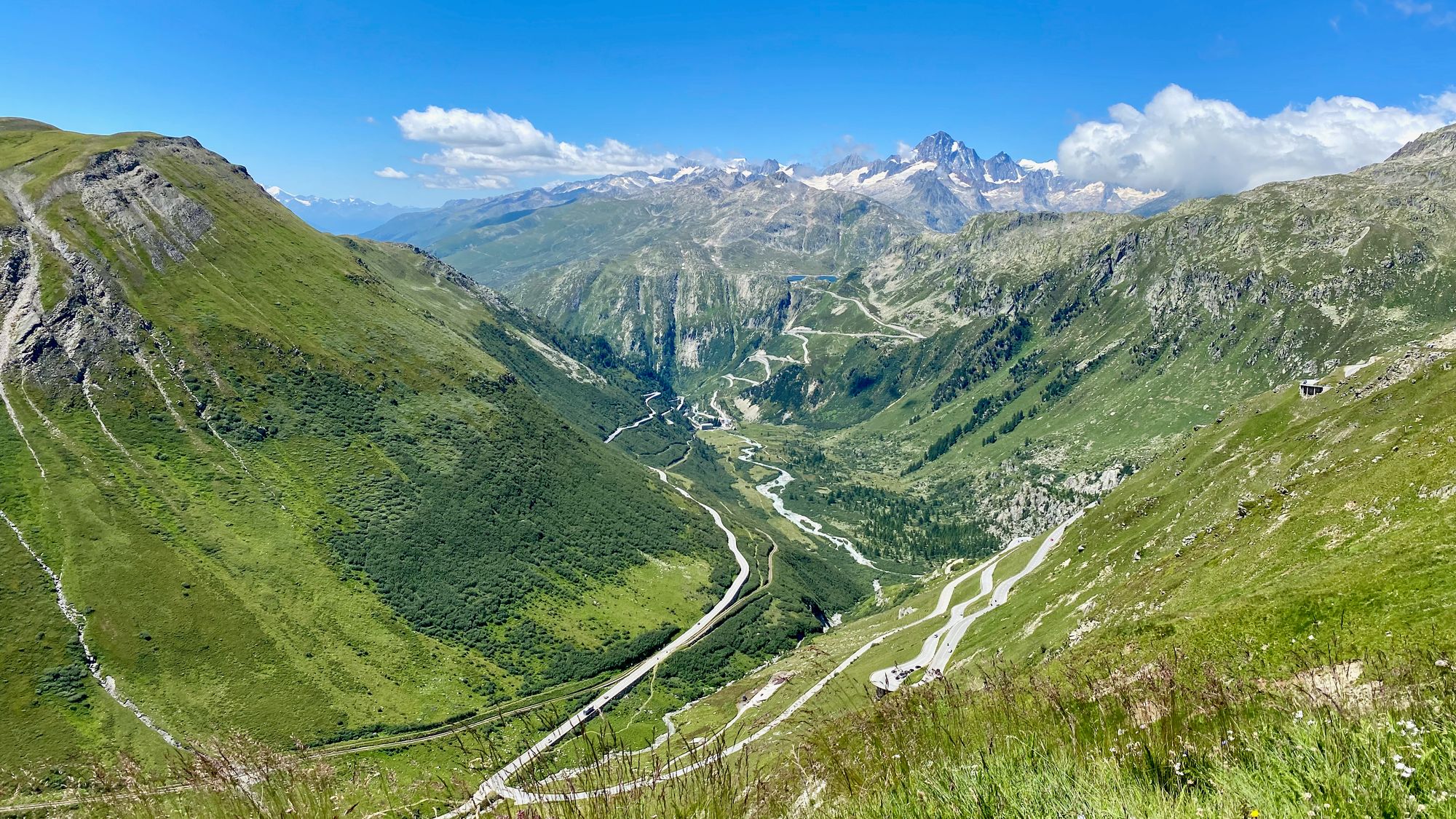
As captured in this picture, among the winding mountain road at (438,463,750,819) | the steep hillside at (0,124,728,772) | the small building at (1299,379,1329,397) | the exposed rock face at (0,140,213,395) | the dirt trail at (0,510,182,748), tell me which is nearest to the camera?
the winding mountain road at (438,463,750,819)

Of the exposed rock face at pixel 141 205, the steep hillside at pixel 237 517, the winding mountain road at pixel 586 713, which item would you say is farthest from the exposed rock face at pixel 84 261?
the winding mountain road at pixel 586 713

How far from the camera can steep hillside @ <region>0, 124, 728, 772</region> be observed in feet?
324

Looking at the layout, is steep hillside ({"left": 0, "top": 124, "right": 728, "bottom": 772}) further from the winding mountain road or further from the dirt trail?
the winding mountain road

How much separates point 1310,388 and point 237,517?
19498cm


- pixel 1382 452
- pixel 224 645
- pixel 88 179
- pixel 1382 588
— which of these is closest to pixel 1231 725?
pixel 1382 588

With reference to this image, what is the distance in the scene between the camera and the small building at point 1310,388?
344 ft

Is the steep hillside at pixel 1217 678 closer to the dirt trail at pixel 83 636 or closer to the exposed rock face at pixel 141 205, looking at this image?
the dirt trail at pixel 83 636

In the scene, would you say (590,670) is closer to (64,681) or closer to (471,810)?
(64,681)

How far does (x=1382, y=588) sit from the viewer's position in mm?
29266

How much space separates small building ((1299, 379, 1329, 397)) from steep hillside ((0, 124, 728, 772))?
12665 cm

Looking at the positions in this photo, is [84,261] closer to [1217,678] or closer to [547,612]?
[547,612]

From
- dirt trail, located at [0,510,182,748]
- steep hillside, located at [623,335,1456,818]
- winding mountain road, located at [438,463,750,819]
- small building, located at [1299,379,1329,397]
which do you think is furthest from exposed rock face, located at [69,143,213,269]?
small building, located at [1299,379,1329,397]

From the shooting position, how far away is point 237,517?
12925 cm

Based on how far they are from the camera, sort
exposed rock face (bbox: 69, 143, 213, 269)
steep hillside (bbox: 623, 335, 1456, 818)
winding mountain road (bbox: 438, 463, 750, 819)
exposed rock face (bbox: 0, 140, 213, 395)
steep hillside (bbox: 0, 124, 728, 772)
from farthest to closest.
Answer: exposed rock face (bbox: 69, 143, 213, 269), exposed rock face (bbox: 0, 140, 213, 395), steep hillside (bbox: 0, 124, 728, 772), winding mountain road (bbox: 438, 463, 750, 819), steep hillside (bbox: 623, 335, 1456, 818)
